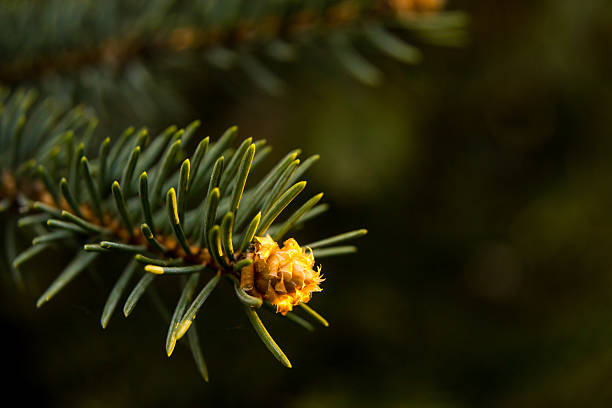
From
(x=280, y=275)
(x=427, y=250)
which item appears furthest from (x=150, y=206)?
(x=427, y=250)

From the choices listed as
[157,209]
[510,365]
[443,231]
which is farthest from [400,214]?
[157,209]

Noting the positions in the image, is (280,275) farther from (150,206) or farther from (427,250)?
(427,250)

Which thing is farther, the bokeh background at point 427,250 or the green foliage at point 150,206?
the bokeh background at point 427,250

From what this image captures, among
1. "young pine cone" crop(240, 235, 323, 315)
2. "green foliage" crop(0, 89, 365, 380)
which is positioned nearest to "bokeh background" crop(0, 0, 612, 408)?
"green foliage" crop(0, 89, 365, 380)

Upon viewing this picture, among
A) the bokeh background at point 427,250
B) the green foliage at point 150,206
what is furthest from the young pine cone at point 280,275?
the bokeh background at point 427,250

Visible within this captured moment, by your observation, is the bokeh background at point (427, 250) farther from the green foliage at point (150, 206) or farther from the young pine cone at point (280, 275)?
the young pine cone at point (280, 275)

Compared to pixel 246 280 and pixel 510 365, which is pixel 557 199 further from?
pixel 246 280
